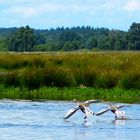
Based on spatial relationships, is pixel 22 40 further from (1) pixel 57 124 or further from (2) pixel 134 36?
(1) pixel 57 124

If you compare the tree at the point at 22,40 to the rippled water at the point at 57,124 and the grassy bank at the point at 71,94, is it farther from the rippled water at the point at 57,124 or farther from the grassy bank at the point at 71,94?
the rippled water at the point at 57,124

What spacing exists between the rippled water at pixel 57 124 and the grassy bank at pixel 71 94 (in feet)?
6.90

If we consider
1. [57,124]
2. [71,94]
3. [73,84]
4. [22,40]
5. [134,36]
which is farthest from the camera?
[134,36]

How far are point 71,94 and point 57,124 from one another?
27.4 ft

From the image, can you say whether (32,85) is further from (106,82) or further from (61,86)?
(106,82)

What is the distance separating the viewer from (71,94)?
1161 inches

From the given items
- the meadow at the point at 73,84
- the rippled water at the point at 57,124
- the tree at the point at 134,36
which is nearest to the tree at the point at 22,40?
the tree at the point at 134,36

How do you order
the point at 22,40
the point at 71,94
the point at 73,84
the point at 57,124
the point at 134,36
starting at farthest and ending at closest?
the point at 134,36 → the point at 22,40 → the point at 73,84 → the point at 71,94 → the point at 57,124

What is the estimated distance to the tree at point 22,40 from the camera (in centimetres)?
9156

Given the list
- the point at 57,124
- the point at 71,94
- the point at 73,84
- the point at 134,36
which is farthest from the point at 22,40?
the point at 57,124

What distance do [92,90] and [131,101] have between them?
6.43 feet

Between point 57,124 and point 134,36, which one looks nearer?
point 57,124

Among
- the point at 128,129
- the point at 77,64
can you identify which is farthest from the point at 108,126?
the point at 77,64

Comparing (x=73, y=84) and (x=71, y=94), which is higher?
(x=73, y=84)
